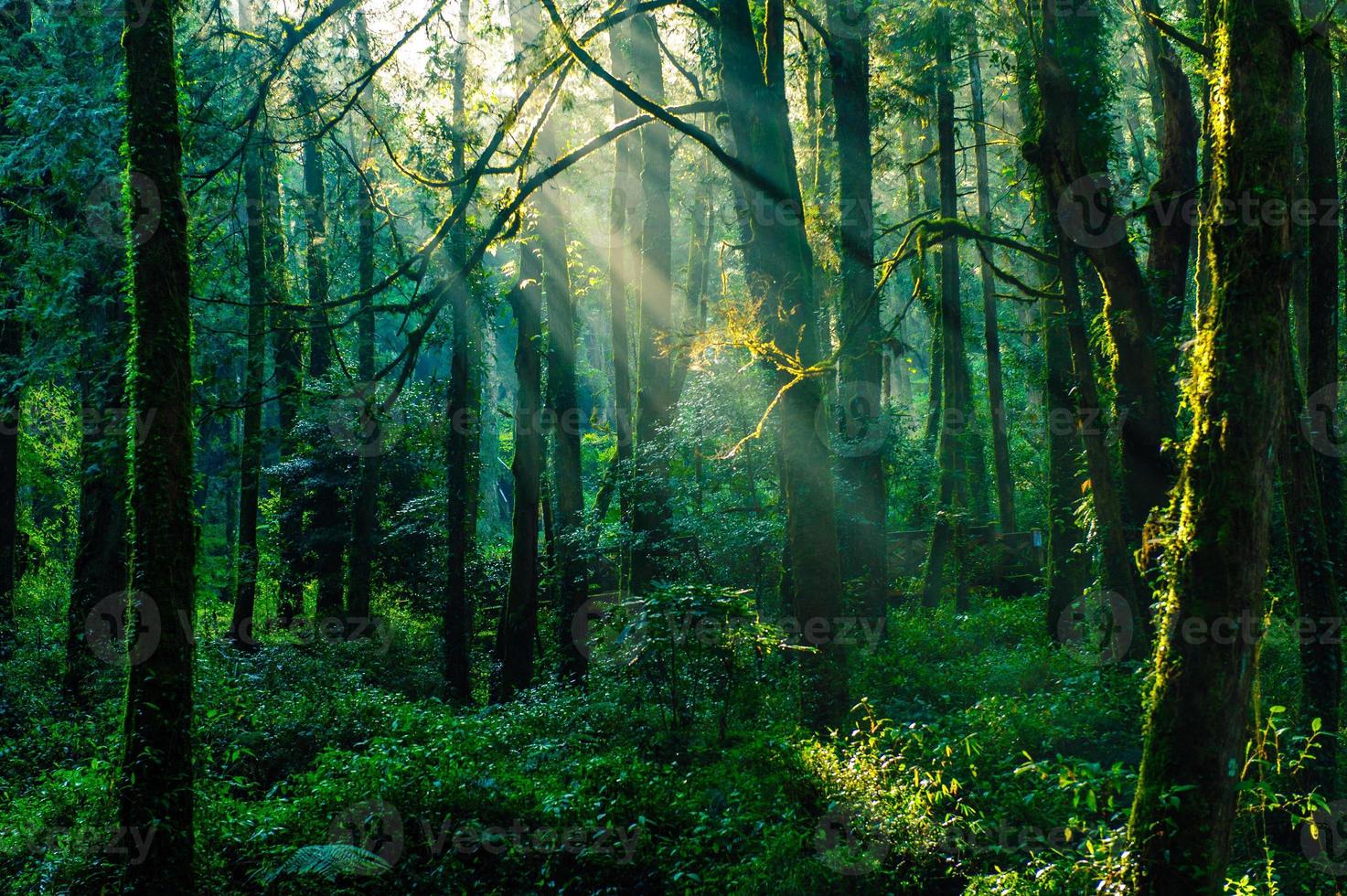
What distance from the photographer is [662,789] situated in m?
6.88

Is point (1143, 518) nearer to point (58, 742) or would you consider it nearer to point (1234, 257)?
point (1234, 257)

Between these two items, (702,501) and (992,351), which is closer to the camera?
(702,501)

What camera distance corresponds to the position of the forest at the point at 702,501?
494cm

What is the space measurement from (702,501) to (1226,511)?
13726 millimetres

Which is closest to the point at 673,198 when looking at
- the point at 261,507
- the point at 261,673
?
the point at 261,507

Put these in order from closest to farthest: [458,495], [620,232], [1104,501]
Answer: [1104,501]
[458,495]
[620,232]
